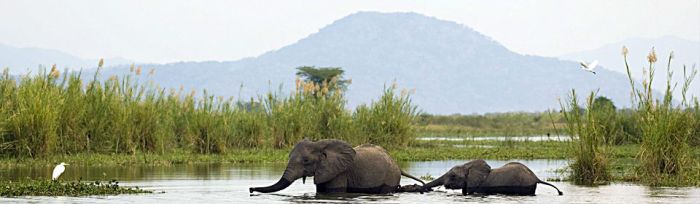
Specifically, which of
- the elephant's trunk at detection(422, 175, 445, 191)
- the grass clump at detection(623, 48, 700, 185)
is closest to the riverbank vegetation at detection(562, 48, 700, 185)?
the grass clump at detection(623, 48, 700, 185)

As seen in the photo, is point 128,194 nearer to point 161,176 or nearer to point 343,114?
point 161,176

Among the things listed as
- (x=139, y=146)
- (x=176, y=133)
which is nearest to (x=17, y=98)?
(x=139, y=146)

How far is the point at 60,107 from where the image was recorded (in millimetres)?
25953

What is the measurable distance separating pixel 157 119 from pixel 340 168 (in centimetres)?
1208

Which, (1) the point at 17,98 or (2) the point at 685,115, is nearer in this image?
(2) the point at 685,115

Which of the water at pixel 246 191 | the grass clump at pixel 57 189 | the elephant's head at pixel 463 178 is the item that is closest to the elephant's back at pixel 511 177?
the elephant's head at pixel 463 178

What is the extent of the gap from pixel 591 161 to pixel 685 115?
1703 millimetres

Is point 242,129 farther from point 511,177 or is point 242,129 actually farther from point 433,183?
point 511,177

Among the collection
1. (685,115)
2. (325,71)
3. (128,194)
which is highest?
(325,71)

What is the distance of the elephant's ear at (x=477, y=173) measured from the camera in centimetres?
1758

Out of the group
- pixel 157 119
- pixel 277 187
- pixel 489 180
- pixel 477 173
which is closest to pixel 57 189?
pixel 277 187

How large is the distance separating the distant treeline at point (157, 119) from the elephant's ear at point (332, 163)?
936 cm

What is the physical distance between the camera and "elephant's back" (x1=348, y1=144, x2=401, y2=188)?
17.6 m

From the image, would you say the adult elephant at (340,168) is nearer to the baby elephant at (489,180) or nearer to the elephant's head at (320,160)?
the elephant's head at (320,160)
